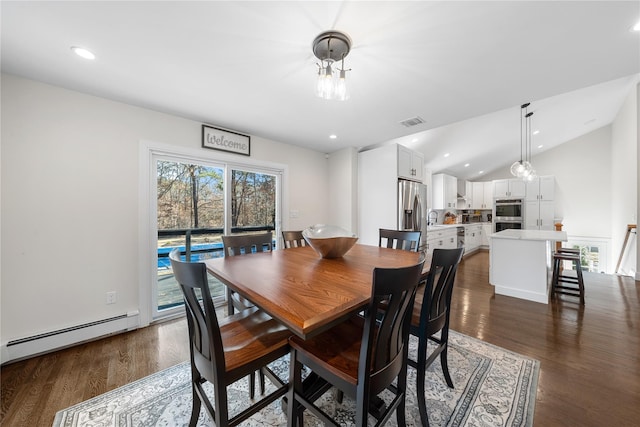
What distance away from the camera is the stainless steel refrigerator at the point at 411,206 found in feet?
11.6

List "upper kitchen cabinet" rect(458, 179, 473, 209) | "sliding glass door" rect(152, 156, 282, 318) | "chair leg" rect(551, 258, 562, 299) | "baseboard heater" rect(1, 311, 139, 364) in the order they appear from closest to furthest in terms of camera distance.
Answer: "baseboard heater" rect(1, 311, 139, 364)
"sliding glass door" rect(152, 156, 282, 318)
"chair leg" rect(551, 258, 562, 299)
"upper kitchen cabinet" rect(458, 179, 473, 209)

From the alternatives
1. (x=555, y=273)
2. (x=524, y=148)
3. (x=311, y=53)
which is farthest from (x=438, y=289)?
(x=524, y=148)

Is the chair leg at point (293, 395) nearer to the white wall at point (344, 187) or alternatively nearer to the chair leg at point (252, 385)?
the chair leg at point (252, 385)

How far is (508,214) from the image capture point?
623cm

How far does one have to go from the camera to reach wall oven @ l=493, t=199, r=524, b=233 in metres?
6.14

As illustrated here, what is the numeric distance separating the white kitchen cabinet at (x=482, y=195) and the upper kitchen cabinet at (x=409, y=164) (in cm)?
439

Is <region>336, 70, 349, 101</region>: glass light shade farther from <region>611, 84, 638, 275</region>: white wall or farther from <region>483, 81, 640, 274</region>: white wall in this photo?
<region>483, 81, 640, 274</region>: white wall

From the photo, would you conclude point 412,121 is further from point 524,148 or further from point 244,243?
point 524,148

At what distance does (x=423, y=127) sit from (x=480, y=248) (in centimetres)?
577

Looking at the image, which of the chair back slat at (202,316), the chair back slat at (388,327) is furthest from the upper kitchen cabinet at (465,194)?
the chair back slat at (202,316)

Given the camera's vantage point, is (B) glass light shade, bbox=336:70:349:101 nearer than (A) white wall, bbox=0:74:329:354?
Yes

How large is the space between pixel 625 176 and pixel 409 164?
15.0 feet

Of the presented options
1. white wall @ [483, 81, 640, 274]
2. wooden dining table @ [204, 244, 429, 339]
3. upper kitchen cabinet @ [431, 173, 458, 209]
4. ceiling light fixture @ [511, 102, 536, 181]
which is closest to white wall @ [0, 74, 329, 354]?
wooden dining table @ [204, 244, 429, 339]

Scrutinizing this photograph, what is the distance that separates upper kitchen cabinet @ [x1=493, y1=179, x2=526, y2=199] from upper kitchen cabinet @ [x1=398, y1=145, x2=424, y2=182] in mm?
3991
